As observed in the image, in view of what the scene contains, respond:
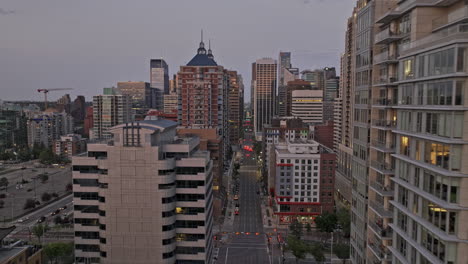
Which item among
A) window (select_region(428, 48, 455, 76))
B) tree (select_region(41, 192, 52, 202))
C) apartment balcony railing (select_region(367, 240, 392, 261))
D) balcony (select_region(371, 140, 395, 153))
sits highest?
window (select_region(428, 48, 455, 76))

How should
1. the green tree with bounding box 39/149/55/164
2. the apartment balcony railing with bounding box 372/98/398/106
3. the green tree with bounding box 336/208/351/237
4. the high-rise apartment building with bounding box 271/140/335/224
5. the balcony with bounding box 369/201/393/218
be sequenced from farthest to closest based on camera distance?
the green tree with bounding box 39/149/55/164, the high-rise apartment building with bounding box 271/140/335/224, the green tree with bounding box 336/208/351/237, the apartment balcony railing with bounding box 372/98/398/106, the balcony with bounding box 369/201/393/218

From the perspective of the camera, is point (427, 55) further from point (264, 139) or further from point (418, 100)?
point (264, 139)

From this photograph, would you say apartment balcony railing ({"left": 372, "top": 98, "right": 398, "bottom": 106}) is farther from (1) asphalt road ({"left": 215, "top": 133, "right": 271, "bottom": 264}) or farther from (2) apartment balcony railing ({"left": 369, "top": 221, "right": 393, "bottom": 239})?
(1) asphalt road ({"left": 215, "top": 133, "right": 271, "bottom": 264})

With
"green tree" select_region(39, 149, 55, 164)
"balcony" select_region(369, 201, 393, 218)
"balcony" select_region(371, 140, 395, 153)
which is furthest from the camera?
"green tree" select_region(39, 149, 55, 164)

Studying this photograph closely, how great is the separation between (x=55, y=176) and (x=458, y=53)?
6370 inches

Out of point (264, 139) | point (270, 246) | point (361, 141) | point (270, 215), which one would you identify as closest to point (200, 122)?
point (264, 139)

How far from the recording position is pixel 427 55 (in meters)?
22.1

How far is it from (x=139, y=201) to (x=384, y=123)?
32.7m

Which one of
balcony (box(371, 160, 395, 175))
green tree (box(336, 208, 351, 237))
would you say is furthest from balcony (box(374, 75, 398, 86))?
green tree (box(336, 208, 351, 237))

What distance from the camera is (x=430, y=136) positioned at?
21703mm

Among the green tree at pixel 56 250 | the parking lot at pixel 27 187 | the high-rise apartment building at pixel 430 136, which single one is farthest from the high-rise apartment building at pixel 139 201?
the parking lot at pixel 27 187

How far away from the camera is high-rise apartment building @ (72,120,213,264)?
157ft

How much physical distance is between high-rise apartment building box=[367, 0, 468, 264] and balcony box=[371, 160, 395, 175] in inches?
7.2

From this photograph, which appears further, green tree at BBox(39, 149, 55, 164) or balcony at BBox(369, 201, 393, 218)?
green tree at BBox(39, 149, 55, 164)
